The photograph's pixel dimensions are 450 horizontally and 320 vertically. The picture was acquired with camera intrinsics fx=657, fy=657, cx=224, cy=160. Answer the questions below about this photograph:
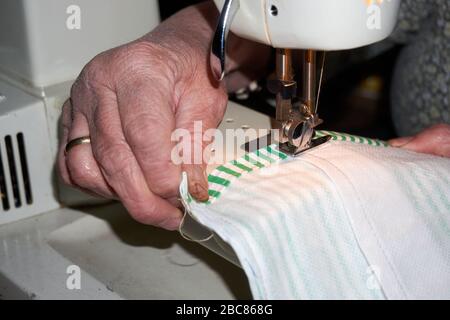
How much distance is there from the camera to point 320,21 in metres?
0.55

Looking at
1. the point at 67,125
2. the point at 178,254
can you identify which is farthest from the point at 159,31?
the point at 178,254

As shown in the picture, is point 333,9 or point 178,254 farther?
point 178,254

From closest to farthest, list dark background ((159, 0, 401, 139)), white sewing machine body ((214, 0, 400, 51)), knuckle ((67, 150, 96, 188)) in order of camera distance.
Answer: white sewing machine body ((214, 0, 400, 51)), knuckle ((67, 150, 96, 188)), dark background ((159, 0, 401, 139))

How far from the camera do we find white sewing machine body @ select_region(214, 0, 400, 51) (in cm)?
55

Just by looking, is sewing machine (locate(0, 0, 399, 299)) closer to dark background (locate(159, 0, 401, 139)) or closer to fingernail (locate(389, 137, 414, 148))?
fingernail (locate(389, 137, 414, 148))

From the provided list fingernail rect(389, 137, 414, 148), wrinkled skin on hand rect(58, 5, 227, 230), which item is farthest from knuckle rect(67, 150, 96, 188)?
fingernail rect(389, 137, 414, 148)

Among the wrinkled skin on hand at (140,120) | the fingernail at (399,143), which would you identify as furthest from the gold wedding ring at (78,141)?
the fingernail at (399,143)

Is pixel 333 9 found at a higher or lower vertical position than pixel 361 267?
higher

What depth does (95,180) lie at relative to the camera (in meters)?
0.68

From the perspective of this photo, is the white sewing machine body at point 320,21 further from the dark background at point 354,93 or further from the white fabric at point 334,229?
the dark background at point 354,93

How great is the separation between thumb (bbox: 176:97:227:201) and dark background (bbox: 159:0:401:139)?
0.35 metres

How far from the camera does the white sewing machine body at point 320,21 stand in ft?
1.81
